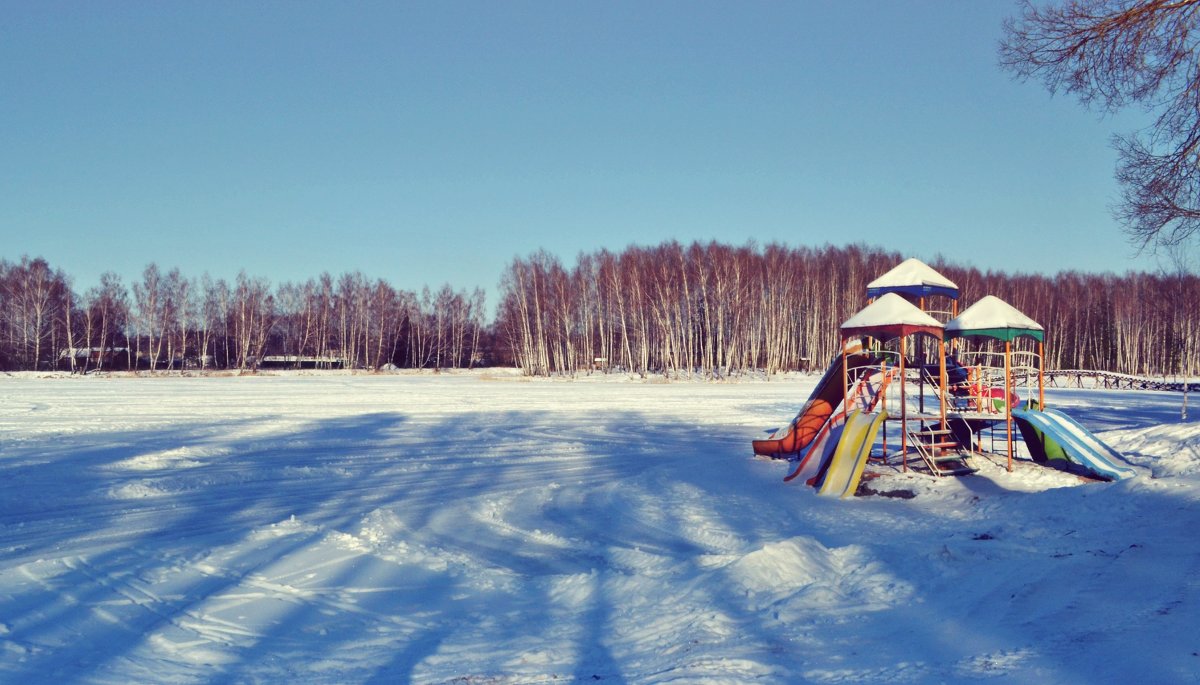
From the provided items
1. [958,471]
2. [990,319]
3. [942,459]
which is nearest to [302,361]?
[990,319]

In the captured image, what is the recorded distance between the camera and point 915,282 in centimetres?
1703

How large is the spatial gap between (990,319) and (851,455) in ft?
15.2

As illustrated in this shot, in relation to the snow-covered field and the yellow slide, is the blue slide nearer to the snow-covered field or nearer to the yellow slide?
the snow-covered field

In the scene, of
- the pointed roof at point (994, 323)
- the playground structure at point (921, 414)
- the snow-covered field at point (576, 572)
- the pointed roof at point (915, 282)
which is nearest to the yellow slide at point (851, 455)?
the playground structure at point (921, 414)

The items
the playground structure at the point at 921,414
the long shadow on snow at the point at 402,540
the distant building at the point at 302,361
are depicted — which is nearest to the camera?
the long shadow on snow at the point at 402,540

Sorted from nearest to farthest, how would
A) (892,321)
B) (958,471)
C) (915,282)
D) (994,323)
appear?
(958,471), (892,321), (994,323), (915,282)

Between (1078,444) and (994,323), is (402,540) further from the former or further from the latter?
(994,323)

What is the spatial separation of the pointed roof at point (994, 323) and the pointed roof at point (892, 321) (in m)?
0.97

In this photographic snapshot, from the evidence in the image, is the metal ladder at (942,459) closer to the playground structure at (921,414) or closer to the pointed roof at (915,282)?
the playground structure at (921,414)

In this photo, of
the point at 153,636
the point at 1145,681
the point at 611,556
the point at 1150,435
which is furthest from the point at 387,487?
the point at 1150,435

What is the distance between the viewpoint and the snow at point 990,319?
47.2 ft

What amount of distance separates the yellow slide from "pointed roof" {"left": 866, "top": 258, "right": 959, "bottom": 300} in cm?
538

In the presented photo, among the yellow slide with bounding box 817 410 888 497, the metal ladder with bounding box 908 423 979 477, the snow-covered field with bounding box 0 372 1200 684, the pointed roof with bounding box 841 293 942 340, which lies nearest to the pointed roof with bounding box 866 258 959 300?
the pointed roof with bounding box 841 293 942 340

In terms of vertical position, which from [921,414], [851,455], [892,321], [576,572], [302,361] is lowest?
[576,572]
